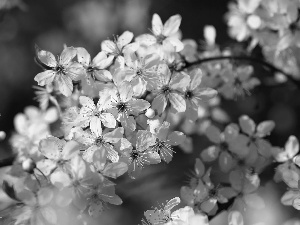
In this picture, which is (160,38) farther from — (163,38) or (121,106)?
(121,106)

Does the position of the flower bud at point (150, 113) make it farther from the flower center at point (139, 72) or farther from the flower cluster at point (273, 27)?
the flower cluster at point (273, 27)

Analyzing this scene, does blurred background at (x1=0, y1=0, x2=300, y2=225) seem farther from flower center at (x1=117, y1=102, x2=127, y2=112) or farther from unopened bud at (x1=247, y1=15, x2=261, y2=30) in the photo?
flower center at (x1=117, y1=102, x2=127, y2=112)

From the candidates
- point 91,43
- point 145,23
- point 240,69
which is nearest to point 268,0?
point 240,69

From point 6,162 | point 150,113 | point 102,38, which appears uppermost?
point 150,113

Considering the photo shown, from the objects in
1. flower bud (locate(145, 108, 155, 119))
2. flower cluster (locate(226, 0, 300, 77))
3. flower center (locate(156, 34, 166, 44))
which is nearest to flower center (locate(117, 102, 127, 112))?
flower bud (locate(145, 108, 155, 119))

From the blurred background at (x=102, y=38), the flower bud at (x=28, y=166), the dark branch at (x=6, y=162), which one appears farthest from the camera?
the blurred background at (x=102, y=38)

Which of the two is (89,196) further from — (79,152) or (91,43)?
(91,43)

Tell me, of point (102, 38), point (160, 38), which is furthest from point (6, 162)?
point (102, 38)

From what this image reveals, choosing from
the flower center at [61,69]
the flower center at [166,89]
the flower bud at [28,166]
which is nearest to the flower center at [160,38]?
the flower center at [166,89]
